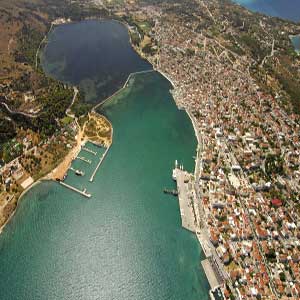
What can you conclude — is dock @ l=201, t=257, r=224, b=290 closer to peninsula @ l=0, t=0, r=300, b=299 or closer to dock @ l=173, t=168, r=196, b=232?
peninsula @ l=0, t=0, r=300, b=299

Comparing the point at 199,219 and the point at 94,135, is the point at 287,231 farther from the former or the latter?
the point at 94,135

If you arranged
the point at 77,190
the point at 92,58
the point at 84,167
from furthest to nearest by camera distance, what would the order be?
1. the point at 92,58
2. the point at 84,167
3. the point at 77,190

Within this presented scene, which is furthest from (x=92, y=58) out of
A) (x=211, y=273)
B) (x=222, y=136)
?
(x=211, y=273)

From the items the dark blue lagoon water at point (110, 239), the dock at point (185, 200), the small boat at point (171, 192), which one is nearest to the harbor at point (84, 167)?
the dark blue lagoon water at point (110, 239)

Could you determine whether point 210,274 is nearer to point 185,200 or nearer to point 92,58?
point 185,200

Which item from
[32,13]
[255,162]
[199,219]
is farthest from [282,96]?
[32,13]

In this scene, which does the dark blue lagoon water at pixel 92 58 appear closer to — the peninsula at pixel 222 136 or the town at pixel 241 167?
the peninsula at pixel 222 136

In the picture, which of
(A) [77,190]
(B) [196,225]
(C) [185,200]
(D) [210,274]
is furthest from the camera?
(A) [77,190]
